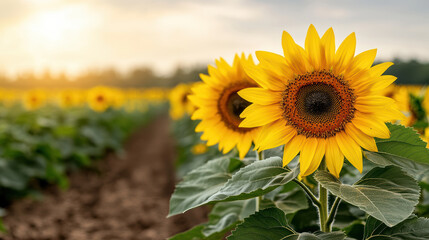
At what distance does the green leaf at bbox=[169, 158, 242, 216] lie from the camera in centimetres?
159

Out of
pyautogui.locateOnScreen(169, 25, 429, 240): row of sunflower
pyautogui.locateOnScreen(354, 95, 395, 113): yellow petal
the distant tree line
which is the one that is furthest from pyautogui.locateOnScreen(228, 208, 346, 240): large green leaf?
the distant tree line

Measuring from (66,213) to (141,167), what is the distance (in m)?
3.65

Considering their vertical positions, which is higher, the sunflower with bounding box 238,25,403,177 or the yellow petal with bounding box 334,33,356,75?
the yellow petal with bounding box 334,33,356,75

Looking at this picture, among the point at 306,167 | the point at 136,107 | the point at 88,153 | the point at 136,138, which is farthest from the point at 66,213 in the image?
the point at 136,107

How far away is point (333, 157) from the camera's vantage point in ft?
4.75

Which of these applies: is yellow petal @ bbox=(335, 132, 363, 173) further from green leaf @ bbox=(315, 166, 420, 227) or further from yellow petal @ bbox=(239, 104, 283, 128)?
yellow petal @ bbox=(239, 104, 283, 128)

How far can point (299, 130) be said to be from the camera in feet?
4.89

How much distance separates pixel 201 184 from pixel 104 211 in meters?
4.29

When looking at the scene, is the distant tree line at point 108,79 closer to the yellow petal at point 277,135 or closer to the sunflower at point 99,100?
the sunflower at point 99,100

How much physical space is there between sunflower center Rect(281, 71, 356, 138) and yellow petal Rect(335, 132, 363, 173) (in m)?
0.04

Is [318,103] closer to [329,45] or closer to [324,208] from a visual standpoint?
[329,45]

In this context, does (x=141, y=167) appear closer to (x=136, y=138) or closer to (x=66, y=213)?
(x=66, y=213)

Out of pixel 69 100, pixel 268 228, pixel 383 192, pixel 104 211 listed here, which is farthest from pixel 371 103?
pixel 69 100

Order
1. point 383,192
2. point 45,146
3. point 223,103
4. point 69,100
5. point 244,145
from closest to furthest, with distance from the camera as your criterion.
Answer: point 383,192 < point 244,145 < point 223,103 < point 45,146 < point 69,100
